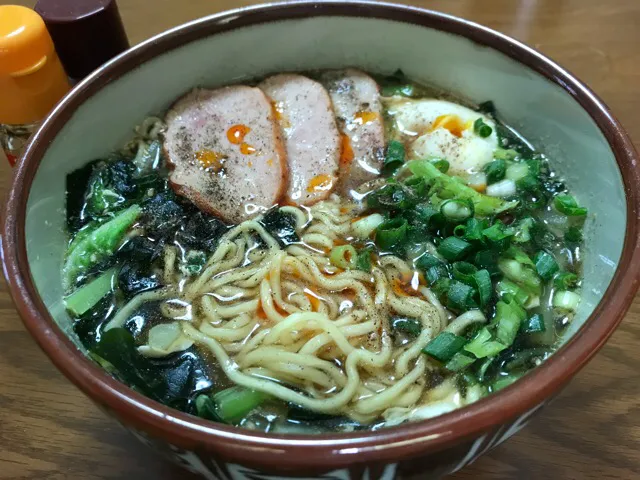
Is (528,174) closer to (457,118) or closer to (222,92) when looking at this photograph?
(457,118)

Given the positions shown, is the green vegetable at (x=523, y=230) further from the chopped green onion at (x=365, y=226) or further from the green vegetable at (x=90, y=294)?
the green vegetable at (x=90, y=294)

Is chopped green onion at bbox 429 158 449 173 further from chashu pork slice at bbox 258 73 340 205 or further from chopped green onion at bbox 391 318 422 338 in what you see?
chopped green onion at bbox 391 318 422 338

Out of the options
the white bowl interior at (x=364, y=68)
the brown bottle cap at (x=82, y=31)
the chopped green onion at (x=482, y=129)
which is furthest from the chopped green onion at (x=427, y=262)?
the brown bottle cap at (x=82, y=31)

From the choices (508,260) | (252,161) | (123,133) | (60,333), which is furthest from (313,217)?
(60,333)

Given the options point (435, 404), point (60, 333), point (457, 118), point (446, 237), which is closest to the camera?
point (60, 333)

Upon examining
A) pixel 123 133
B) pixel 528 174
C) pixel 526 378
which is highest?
pixel 123 133

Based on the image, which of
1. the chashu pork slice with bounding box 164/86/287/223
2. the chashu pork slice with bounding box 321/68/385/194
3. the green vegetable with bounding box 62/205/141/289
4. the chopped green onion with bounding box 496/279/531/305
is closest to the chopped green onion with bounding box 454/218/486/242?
the chopped green onion with bounding box 496/279/531/305

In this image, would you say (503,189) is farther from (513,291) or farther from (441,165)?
(513,291)

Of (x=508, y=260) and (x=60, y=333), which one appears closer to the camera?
(x=60, y=333)
